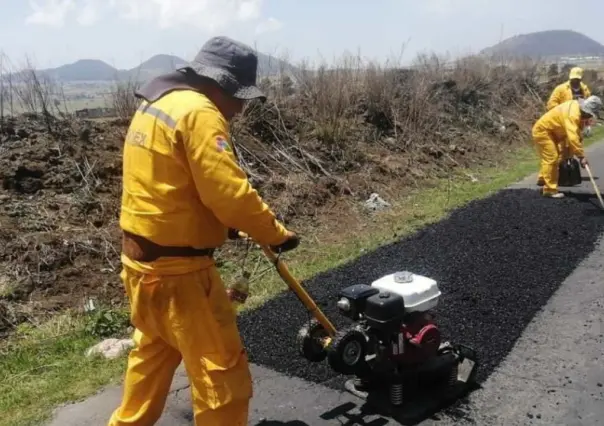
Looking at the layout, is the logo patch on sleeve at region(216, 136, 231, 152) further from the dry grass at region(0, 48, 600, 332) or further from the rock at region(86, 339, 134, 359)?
the dry grass at region(0, 48, 600, 332)

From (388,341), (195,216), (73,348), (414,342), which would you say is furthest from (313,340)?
(73,348)

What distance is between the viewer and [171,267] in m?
2.80

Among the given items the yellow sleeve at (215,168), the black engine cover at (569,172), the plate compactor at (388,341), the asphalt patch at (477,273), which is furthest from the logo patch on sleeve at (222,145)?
the black engine cover at (569,172)

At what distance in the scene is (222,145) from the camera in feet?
8.57

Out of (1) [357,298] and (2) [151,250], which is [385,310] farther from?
(2) [151,250]

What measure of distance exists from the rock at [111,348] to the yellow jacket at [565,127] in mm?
6458

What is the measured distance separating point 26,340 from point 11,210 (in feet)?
7.16

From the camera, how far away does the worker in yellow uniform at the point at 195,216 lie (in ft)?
8.63

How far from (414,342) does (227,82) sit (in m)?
1.74

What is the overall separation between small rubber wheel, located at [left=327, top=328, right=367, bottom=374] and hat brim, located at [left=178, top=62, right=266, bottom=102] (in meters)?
1.34

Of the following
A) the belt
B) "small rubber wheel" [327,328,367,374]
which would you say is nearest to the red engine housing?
"small rubber wheel" [327,328,367,374]

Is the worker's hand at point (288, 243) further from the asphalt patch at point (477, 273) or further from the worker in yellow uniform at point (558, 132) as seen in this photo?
the worker in yellow uniform at point (558, 132)

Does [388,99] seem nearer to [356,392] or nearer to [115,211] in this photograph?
[115,211]

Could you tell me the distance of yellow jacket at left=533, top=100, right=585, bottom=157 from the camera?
336 inches
